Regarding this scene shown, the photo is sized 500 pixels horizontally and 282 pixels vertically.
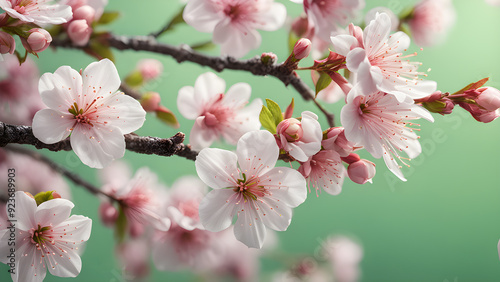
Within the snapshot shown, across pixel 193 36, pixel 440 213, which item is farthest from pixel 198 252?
pixel 440 213

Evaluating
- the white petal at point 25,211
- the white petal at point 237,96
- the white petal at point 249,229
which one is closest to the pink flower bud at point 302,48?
the white petal at point 237,96

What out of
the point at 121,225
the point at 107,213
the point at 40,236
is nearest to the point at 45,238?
the point at 40,236

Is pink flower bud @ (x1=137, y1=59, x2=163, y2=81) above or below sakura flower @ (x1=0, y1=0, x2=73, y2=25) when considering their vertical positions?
below

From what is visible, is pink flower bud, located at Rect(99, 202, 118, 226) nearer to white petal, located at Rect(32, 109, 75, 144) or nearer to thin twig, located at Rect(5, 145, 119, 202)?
thin twig, located at Rect(5, 145, 119, 202)

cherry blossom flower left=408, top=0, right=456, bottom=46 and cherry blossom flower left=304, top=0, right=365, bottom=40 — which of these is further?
cherry blossom flower left=408, top=0, right=456, bottom=46

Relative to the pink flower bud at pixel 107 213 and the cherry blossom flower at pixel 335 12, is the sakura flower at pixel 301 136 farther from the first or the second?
the pink flower bud at pixel 107 213

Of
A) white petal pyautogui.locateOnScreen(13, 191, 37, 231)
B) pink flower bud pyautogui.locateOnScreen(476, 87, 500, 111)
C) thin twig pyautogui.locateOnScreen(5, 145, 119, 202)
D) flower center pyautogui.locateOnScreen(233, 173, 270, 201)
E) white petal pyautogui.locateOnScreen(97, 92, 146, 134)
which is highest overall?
pink flower bud pyautogui.locateOnScreen(476, 87, 500, 111)

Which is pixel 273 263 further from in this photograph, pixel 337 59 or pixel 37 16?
pixel 37 16

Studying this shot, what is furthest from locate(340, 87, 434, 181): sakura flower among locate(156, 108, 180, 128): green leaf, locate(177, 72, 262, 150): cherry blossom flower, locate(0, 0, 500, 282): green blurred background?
locate(0, 0, 500, 282): green blurred background

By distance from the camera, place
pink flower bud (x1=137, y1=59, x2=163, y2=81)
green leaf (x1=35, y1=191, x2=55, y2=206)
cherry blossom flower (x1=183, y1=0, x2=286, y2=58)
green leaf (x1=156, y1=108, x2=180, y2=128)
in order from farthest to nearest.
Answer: pink flower bud (x1=137, y1=59, x2=163, y2=81)
green leaf (x1=156, y1=108, x2=180, y2=128)
cherry blossom flower (x1=183, y1=0, x2=286, y2=58)
green leaf (x1=35, y1=191, x2=55, y2=206)
